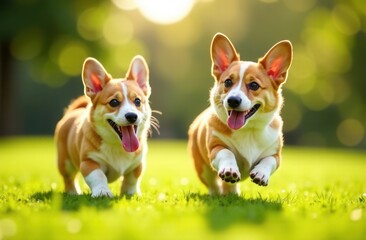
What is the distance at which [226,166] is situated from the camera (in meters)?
5.23

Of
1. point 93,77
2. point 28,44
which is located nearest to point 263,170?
point 93,77

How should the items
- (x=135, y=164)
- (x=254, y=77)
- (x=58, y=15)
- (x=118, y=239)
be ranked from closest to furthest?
(x=118, y=239)
(x=254, y=77)
(x=135, y=164)
(x=58, y=15)

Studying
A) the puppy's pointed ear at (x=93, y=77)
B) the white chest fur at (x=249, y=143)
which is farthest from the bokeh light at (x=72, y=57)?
the white chest fur at (x=249, y=143)

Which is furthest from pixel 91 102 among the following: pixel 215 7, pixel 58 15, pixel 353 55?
pixel 215 7

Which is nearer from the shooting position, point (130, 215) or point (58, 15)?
point (130, 215)

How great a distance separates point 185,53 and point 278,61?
29678 mm

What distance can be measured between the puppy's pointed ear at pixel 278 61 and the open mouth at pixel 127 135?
1.49m

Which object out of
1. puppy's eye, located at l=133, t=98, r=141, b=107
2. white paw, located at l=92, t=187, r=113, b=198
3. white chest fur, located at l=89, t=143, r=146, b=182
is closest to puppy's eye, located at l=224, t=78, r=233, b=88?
puppy's eye, located at l=133, t=98, r=141, b=107

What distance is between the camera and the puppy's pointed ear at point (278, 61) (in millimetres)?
5855

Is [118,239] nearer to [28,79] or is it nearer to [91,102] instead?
[91,102]

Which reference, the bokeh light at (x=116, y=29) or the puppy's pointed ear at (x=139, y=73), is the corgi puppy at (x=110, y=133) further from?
the bokeh light at (x=116, y=29)

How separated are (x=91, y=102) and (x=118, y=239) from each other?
303 centimetres

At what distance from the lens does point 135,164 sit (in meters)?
6.08

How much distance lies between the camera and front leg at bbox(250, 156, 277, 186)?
5223 millimetres
